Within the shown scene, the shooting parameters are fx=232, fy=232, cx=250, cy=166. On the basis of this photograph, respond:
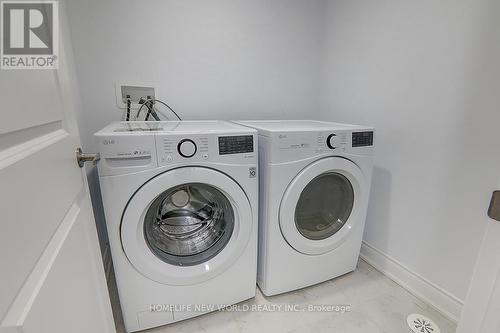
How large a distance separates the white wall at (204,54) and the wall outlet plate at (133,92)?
29 millimetres

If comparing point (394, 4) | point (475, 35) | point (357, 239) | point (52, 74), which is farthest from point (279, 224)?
point (394, 4)

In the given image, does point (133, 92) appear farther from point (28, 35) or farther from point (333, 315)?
point (333, 315)

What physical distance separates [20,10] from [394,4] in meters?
1.51

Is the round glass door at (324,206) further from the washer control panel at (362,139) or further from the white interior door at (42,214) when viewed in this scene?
the white interior door at (42,214)

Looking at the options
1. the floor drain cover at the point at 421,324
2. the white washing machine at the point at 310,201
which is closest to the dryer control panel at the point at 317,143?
the white washing machine at the point at 310,201

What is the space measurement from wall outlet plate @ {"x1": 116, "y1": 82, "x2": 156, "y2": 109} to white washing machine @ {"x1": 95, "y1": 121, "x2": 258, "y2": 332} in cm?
42

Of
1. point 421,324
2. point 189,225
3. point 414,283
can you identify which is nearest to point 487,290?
point 421,324

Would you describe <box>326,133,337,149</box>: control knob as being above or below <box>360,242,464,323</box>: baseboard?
above

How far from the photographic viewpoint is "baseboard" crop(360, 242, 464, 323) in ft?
3.56

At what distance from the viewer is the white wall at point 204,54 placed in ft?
4.01

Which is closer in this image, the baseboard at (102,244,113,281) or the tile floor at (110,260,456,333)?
the tile floor at (110,260,456,333)

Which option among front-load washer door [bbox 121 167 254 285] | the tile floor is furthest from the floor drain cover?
front-load washer door [bbox 121 167 254 285]

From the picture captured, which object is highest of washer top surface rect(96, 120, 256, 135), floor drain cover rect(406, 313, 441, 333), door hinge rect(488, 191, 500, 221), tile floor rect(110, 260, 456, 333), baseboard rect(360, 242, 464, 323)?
washer top surface rect(96, 120, 256, 135)

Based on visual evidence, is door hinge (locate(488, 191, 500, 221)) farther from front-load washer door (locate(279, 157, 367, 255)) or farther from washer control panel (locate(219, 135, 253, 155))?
washer control panel (locate(219, 135, 253, 155))
